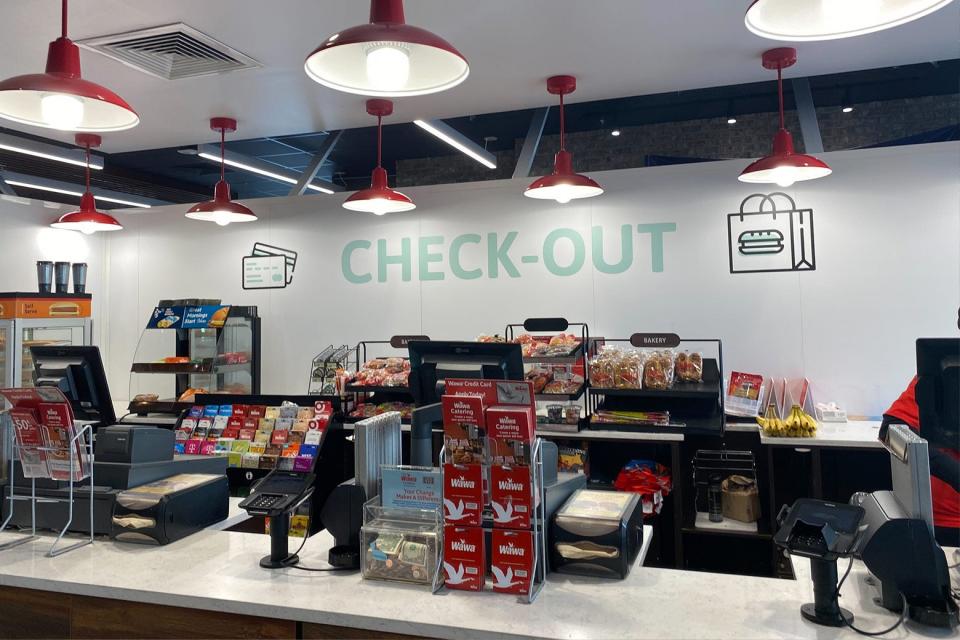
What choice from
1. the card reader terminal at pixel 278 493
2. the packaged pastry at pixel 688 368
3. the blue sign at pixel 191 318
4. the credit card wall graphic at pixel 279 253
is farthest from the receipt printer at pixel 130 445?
the credit card wall graphic at pixel 279 253

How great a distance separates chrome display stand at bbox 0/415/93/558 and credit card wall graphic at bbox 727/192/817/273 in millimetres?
4369

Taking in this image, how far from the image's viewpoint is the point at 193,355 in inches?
222

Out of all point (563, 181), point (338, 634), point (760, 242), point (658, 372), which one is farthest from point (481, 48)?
point (338, 634)

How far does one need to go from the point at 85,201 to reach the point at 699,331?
195 inches

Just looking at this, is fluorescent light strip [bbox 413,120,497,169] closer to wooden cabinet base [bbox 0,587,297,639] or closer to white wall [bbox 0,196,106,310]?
white wall [bbox 0,196,106,310]

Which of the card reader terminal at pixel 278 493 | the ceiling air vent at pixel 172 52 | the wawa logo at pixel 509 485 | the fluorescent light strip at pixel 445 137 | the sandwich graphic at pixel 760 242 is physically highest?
the fluorescent light strip at pixel 445 137

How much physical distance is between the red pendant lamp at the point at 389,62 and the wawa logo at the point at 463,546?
1306 millimetres

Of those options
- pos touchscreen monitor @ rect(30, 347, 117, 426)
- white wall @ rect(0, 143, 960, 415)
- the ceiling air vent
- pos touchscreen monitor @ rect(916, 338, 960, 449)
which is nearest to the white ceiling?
the ceiling air vent

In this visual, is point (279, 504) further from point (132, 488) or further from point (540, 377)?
point (540, 377)

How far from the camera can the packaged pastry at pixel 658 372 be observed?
4.17 meters

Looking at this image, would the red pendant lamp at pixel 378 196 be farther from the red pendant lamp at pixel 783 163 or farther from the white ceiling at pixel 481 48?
the red pendant lamp at pixel 783 163

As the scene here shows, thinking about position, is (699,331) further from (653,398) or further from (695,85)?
(695,85)

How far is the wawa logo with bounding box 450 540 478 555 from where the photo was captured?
185 centimetres

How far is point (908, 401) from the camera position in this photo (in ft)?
10.6
